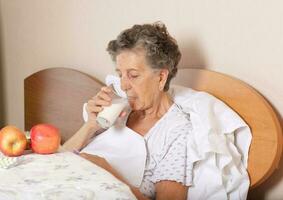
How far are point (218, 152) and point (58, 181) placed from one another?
0.50 m

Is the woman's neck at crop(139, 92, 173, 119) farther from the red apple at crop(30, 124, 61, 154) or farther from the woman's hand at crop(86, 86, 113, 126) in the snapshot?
the red apple at crop(30, 124, 61, 154)

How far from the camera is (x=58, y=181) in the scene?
1.03 m

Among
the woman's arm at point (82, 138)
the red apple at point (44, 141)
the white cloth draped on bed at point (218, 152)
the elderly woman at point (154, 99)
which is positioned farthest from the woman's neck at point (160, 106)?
the red apple at point (44, 141)

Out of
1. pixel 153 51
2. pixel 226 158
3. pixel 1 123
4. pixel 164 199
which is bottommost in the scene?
pixel 1 123

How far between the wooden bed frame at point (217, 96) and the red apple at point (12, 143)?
2.01ft

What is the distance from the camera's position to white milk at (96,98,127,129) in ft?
4.62

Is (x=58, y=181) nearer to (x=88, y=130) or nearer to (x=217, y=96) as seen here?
(x=88, y=130)

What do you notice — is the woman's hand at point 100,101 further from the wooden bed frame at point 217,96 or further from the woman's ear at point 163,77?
the wooden bed frame at point 217,96

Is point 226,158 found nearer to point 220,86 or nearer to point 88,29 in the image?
point 220,86

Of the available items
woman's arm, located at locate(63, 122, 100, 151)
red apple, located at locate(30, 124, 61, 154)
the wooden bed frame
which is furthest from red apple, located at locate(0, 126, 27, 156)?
the wooden bed frame

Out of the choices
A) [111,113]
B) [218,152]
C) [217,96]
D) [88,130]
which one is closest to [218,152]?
[218,152]

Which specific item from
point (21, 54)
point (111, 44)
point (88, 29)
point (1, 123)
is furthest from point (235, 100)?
point (1, 123)

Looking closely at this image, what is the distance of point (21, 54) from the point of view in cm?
248

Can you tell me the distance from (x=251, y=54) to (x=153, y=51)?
303 mm
